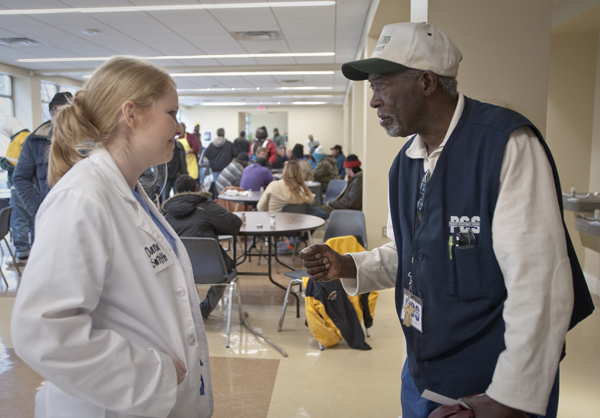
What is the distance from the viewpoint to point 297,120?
20.3 m

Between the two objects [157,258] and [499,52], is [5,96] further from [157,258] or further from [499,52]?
[157,258]

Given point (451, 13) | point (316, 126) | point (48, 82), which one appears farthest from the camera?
point (316, 126)

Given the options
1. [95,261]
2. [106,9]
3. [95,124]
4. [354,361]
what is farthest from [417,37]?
[106,9]

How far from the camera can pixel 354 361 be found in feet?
10.0

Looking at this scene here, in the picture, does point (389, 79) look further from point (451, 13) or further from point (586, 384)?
point (586, 384)

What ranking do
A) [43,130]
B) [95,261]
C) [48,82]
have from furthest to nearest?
[48,82], [43,130], [95,261]

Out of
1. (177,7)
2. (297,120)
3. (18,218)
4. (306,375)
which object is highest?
(177,7)

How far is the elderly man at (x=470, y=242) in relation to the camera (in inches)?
36.2

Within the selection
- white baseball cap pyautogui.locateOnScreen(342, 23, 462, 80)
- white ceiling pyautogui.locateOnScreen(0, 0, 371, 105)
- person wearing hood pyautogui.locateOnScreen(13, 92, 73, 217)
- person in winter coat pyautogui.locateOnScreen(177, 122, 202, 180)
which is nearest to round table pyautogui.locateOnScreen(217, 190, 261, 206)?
white ceiling pyautogui.locateOnScreen(0, 0, 371, 105)

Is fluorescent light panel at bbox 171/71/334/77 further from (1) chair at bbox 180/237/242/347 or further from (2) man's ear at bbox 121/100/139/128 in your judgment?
(2) man's ear at bbox 121/100/139/128

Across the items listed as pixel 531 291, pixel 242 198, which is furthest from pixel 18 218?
pixel 531 291

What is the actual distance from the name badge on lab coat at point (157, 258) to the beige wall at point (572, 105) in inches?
180

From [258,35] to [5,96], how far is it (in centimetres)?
739

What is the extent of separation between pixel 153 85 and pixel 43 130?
3067 millimetres
